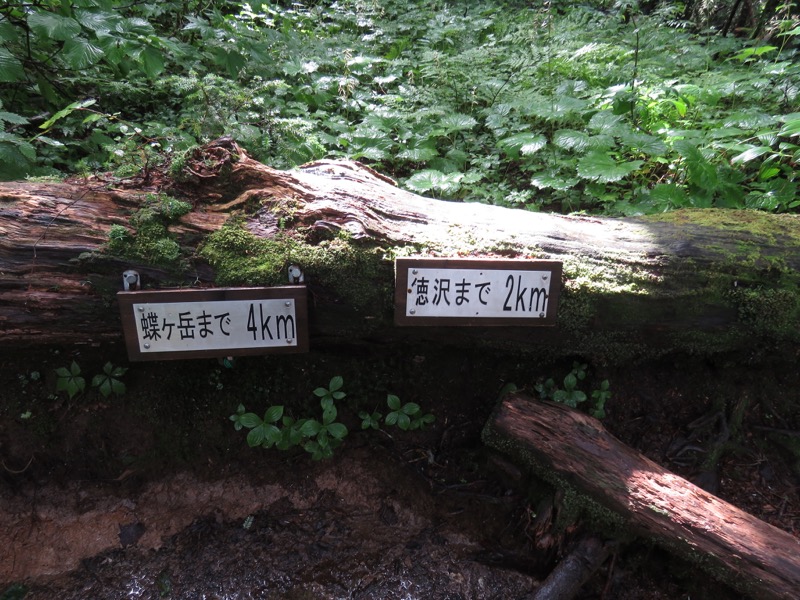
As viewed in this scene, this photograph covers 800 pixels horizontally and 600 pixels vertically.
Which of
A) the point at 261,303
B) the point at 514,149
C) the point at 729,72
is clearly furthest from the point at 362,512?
the point at 729,72

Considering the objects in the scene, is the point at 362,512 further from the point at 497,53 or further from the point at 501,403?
the point at 497,53

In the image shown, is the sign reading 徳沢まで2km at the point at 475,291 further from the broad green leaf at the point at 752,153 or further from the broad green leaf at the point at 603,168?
the broad green leaf at the point at 752,153

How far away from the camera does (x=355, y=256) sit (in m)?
1.95

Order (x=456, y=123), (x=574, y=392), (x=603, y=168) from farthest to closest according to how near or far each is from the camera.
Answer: (x=456, y=123), (x=603, y=168), (x=574, y=392)

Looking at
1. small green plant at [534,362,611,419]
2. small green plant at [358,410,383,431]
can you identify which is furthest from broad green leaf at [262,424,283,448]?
small green plant at [534,362,611,419]

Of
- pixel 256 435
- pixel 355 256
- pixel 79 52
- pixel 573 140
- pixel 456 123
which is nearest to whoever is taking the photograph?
pixel 355 256

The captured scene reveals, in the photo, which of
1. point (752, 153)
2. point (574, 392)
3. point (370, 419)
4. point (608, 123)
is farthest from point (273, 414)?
point (752, 153)

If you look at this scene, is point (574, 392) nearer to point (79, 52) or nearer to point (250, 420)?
point (250, 420)

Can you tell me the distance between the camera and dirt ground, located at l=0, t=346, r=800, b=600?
2.01 m

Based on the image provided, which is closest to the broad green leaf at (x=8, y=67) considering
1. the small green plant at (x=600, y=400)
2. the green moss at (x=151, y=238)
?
the green moss at (x=151, y=238)

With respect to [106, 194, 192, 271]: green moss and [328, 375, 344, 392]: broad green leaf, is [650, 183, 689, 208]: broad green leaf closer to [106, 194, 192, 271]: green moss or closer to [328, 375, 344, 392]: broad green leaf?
[328, 375, 344, 392]: broad green leaf

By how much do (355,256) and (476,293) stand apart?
53 centimetres

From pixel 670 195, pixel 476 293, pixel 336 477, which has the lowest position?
pixel 336 477

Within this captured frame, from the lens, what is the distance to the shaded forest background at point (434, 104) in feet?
9.93
